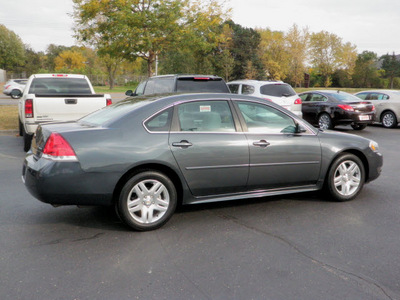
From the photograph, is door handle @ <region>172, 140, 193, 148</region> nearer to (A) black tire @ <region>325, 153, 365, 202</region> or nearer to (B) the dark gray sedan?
(B) the dark gray sedan

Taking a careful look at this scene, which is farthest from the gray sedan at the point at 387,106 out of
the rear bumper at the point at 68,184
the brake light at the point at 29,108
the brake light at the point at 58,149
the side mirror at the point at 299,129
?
the brake light at the point at 58,149

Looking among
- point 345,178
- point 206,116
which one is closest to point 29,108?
point 206,116

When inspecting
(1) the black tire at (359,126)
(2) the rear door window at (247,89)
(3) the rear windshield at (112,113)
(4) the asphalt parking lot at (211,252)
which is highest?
(2) the rear door window at (247,89)

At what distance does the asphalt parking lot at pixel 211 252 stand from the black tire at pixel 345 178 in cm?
15

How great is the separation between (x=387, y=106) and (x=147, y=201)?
1390 cm

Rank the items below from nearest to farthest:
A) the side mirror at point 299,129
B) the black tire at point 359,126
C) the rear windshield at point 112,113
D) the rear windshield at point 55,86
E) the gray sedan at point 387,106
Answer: the rear windshield at point 112,113 < the side mirror at point 299,129 < the rear windshield at point 55,86 < the black tire at point 359,126 < the gray sedan at point 387,106

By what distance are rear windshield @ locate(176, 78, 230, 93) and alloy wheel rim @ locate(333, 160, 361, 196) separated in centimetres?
450

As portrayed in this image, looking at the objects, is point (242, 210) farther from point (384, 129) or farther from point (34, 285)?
point (384, 129)

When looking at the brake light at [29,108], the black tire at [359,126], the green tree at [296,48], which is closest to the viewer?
the brake light at [29,108]

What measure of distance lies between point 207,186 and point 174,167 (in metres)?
0.47

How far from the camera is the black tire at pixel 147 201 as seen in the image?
405cm

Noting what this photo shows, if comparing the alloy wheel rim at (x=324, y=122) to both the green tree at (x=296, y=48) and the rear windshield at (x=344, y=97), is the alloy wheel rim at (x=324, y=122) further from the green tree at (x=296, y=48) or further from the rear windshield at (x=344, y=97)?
the green tree at (x=296, y=48)

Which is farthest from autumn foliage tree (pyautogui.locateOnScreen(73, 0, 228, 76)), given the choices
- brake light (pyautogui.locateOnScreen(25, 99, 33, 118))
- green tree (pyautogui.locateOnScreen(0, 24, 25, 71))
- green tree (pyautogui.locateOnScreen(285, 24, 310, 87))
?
green tree (pyautogui.locateOnScreen(0, 24, 25, 71))

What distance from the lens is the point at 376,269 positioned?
10.8 feet
